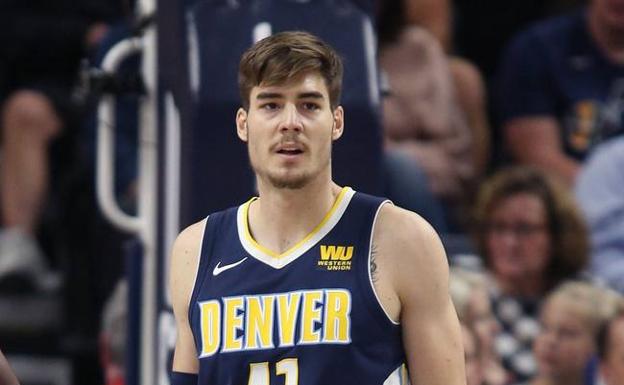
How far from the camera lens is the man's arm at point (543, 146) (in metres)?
8.22

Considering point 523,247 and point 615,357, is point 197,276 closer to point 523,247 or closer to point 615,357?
point 615,357

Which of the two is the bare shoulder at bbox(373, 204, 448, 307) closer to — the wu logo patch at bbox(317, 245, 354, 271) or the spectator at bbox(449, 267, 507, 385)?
the wu logo patch at bbox(317, 245, 354, 271)

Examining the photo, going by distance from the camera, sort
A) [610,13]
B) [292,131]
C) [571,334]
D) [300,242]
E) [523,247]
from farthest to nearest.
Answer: [610,13], [523,247], [571,334], [300,242], [292,131]

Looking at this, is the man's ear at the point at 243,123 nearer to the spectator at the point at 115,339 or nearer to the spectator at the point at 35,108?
the spectator at the point at 115,339

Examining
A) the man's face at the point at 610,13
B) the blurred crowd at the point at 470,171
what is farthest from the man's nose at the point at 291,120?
the man's face at the point at 610,13

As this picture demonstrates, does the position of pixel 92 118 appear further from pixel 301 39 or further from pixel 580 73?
pixel 301 39

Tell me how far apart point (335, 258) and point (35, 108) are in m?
5.28

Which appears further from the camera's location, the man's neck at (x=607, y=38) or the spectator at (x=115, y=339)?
the man's neck at (x=607, y=38)

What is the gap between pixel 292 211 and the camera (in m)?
4.19

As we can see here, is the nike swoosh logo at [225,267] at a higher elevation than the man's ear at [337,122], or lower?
lower

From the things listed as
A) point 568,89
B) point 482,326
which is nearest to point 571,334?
point 482,326

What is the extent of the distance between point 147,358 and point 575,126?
280cm

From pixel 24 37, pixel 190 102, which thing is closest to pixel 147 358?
pixel 190 102

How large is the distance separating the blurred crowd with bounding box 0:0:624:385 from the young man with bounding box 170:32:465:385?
202 centimetres
